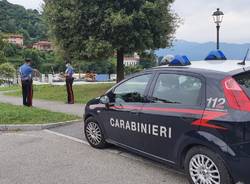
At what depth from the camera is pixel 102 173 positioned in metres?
5.97

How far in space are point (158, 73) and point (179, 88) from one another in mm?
618

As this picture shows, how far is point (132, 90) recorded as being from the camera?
6.50 meters

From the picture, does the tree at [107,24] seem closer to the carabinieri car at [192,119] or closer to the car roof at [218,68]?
the carabinieri car at [192,119]

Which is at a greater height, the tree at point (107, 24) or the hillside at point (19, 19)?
the hillside at point (19, 19)

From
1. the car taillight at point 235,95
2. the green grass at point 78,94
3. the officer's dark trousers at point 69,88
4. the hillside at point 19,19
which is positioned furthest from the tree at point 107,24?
the hillside at point 19,19

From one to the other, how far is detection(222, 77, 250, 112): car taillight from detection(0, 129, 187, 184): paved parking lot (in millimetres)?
1450

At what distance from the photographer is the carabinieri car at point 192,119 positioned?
4.54 metres

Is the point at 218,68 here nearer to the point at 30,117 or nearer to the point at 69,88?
the point at 30,117

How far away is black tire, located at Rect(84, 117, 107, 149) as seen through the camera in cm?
736

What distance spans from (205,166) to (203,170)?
65 millimetres

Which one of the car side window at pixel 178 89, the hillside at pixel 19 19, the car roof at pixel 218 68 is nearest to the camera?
the car roof at pixel 218 68

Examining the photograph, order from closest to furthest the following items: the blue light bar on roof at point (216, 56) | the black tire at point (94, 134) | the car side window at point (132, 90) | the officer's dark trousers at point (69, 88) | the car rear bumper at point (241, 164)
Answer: the car rear bumper at point (241, 164) → the car side window at point (132, 90) → the blue light bar on roof at point (216, 56) → the black tire at point (94, 134) → the officer's dark trousers at point (69, 88)

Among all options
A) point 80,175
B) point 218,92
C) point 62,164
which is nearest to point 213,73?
point 218,92

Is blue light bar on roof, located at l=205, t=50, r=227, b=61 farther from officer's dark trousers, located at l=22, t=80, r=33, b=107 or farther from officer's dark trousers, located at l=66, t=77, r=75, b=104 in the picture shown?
officer's dark trousers, located at l=66, t=77, r=75, b=104
